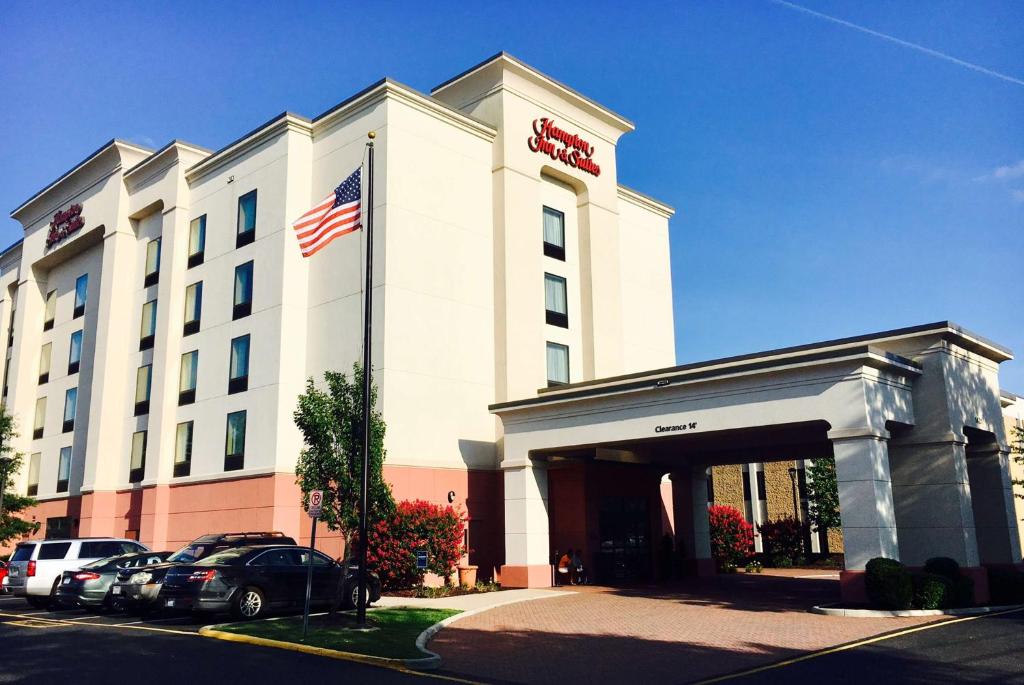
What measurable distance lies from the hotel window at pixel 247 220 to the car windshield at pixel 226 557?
A: 17373 mm

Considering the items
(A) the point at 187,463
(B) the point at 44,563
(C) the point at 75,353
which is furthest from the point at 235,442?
(C) the point at 75,353

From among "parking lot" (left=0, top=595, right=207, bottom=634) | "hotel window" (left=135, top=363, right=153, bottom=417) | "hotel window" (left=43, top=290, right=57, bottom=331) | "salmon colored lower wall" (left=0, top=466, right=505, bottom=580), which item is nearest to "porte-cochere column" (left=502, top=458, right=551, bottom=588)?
"salmon colored lower wall" (left=0, top=466, right=505, bottom=580)

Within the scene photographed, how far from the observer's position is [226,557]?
829 inches

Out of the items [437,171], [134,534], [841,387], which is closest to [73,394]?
[134,534]

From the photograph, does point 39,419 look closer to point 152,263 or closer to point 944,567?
point 152,263

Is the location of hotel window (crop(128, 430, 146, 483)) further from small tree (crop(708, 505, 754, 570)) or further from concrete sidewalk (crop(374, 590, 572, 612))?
small tree (crop(708, 505, 754, 570))

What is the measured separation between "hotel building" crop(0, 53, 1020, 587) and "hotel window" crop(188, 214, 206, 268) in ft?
1.37

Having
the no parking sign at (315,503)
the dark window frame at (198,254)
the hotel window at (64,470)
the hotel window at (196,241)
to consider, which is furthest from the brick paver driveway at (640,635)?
the hotel window at (64,470)

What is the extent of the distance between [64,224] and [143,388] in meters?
13.1

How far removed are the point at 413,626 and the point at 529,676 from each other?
6.07 m

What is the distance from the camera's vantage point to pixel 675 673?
46.4 feet

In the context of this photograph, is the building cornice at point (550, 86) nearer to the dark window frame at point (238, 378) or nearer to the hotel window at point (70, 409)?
the dark window frame at point (238, 378)

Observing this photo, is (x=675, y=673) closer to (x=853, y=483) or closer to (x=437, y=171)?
(x=853, y=483)

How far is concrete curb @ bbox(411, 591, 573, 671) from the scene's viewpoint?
1498 cm
